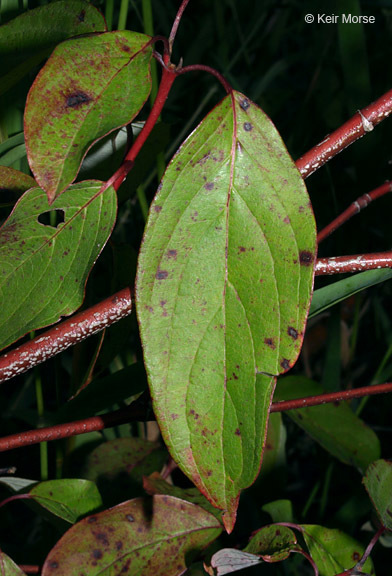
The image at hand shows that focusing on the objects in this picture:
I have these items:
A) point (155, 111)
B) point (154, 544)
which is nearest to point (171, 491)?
point (154, 544)

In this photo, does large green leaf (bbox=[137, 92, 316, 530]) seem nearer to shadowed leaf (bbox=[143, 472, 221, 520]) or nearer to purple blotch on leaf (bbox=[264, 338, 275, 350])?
purple blotch on leaf (bbox=[264, 338, 275, 350])

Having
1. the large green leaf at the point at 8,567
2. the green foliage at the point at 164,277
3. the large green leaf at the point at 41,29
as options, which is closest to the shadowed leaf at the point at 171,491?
the green foliage at the point at 164,277

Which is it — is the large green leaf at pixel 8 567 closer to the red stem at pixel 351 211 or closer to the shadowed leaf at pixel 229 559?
the shadowed leaf at pixel 229 559

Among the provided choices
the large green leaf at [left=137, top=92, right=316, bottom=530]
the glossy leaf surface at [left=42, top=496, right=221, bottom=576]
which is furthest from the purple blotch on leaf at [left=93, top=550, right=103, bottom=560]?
the large green leaf at [left=137, top=92, right=316, bottom=530]

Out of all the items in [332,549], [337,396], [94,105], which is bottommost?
[332,549]

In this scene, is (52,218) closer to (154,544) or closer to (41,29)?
(41,29)
